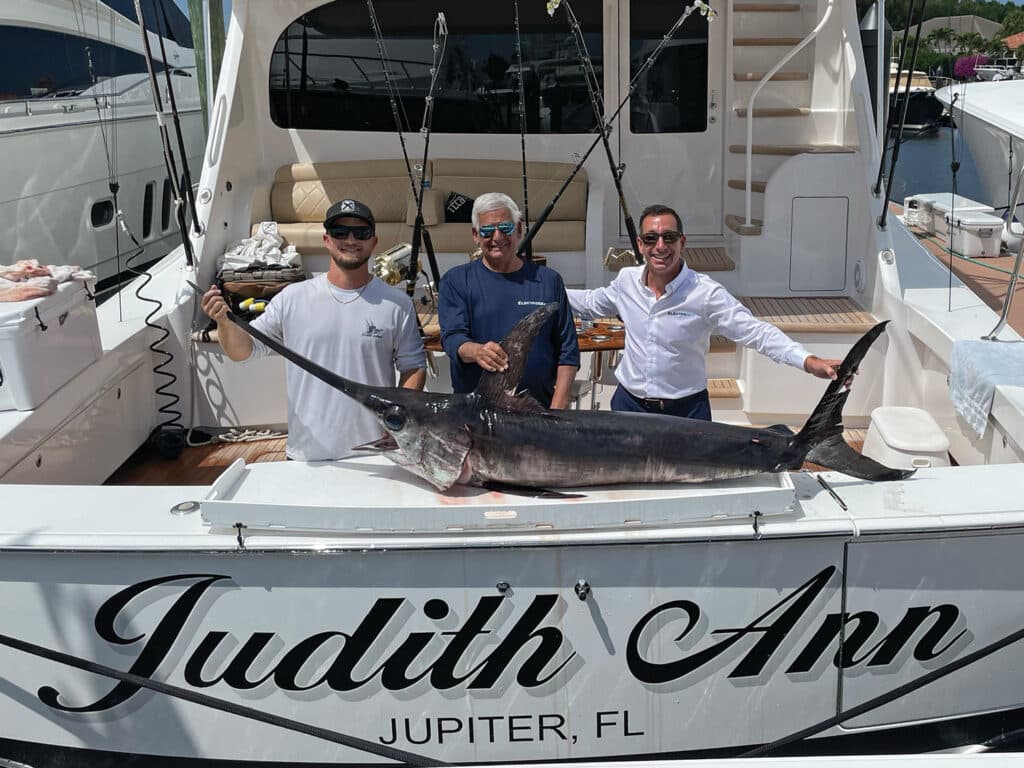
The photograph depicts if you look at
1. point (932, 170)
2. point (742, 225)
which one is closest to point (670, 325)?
point (742, 225)

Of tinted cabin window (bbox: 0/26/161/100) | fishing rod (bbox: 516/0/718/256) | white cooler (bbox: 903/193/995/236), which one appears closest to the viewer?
fishing rod (bbox: 516/0/718/256)

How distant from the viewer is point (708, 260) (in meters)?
5.72

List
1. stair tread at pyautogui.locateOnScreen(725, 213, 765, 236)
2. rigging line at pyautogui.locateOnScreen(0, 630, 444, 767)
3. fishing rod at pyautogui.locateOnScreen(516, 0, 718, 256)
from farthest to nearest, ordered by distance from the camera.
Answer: stair tread at pyautogui.locateOnScreen(725, 213, 765, 236)
fishing rod at pyautogui.locateOnScreen(516, 0, 718, 256)
rigging line at pyautogui.locateOnScreen(0, 630, 444, 767)

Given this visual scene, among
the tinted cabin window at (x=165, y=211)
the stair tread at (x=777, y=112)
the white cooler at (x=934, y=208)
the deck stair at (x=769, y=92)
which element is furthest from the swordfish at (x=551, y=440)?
the tinted cabin window at (x=165, y=211)

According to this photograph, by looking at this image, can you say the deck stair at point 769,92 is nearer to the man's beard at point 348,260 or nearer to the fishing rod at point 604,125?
the fishing rod at point 604,125

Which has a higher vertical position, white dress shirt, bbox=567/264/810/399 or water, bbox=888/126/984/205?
white dress shirt, bbox=567/264/810/399

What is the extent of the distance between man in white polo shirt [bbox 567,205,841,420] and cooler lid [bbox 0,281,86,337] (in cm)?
191

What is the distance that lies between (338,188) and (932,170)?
23.2m

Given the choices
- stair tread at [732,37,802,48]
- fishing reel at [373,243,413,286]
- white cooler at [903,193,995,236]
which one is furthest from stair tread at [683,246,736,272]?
white cooler at [903,193,995,236]

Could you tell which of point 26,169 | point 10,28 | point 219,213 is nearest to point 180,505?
point 219,213

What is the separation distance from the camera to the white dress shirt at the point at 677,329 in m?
3.11

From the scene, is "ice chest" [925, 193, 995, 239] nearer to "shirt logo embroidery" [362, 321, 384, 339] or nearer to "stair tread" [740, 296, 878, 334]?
"stair tread" [740, 296, 878, 334]

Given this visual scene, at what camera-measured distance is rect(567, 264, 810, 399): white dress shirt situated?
10.2ft

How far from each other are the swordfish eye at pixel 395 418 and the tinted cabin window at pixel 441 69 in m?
4.07
